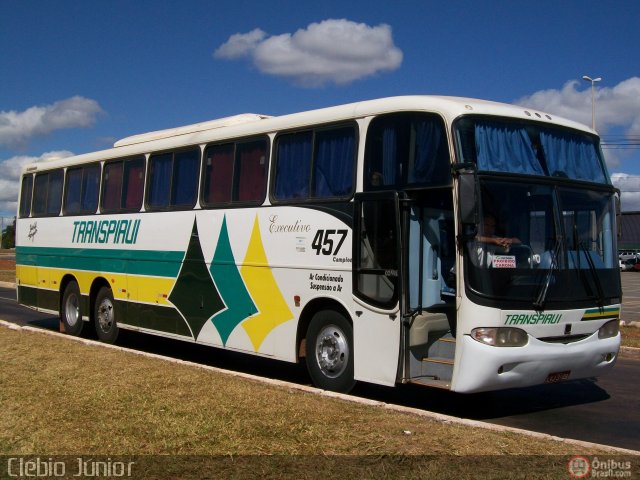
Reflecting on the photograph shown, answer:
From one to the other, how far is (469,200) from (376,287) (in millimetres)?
1673

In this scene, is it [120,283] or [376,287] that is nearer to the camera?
[376,287]

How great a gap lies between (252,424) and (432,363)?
7.71 ft

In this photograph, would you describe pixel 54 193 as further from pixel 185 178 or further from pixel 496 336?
pixel 496 336

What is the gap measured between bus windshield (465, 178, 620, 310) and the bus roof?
0.90 metres

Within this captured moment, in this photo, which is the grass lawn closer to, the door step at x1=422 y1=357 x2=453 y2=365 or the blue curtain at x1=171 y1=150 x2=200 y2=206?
the door step at x1=422 y1=357 x2=453 y2=365

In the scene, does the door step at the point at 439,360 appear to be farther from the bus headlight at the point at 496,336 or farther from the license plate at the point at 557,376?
the license plate at the point at 557,376

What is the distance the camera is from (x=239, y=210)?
11000 millimetres

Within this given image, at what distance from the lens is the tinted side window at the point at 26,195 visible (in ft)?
56.2

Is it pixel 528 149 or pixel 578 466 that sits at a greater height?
pixel 528 149

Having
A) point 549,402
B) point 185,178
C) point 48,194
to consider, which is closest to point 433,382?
point 549,402

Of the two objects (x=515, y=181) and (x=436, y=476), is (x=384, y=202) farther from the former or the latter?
(x=436, y=476)

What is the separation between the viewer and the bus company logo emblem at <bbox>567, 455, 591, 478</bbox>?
572cm

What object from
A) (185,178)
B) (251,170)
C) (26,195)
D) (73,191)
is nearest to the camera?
(251,170)

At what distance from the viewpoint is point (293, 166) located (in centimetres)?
1017
